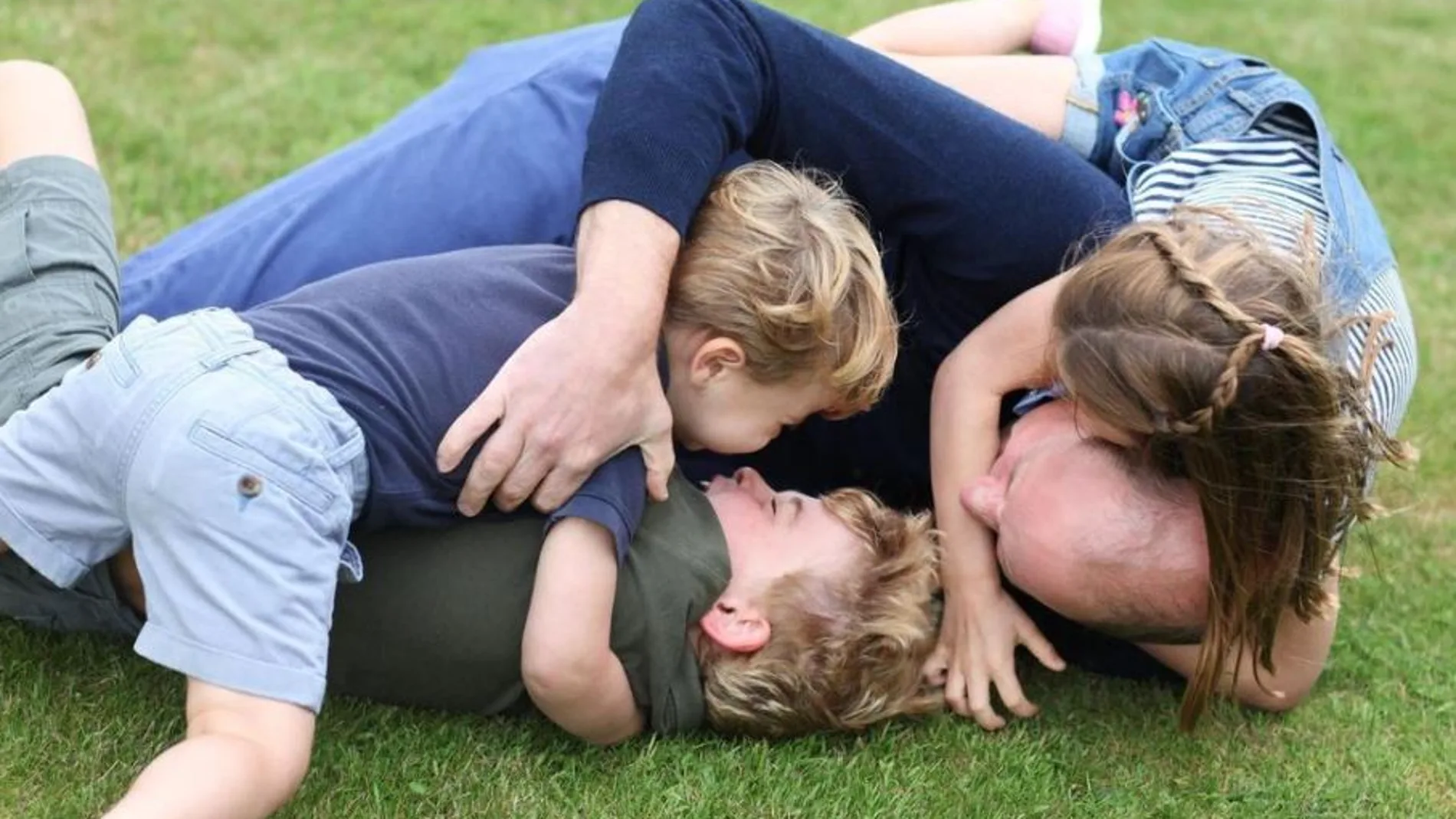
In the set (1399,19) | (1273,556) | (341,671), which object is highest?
(1273,556)

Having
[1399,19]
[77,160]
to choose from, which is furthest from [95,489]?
[1399,19]

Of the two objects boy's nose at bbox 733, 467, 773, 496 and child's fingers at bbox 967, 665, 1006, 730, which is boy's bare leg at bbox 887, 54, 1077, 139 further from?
child's fingers at bbox 967, 665, 1006, 730

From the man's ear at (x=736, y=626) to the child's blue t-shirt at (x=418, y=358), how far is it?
216mm

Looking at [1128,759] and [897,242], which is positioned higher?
[897,242]

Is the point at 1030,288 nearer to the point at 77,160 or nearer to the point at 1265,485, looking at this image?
the point at 1265,485

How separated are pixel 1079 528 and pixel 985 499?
0.26 meters

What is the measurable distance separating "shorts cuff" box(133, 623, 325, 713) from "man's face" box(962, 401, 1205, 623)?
1128 millimetres

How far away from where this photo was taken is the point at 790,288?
260 centimetres

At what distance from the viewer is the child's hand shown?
9.25 feet

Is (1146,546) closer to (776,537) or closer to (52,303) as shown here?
(776,537)

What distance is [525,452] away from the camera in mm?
2426

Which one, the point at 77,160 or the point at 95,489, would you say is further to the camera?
the point at 77,160

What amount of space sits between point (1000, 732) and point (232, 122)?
10.7ft

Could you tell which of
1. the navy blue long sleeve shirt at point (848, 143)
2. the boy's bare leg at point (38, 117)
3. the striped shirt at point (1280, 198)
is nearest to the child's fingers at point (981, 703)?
the navy blue long sleeve shirt at point (848, 143)
